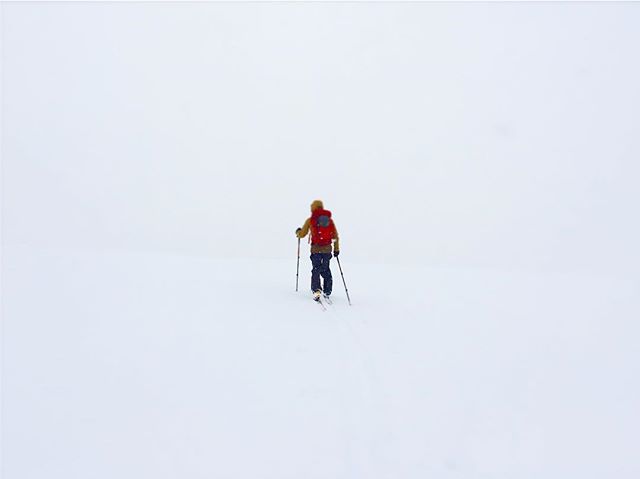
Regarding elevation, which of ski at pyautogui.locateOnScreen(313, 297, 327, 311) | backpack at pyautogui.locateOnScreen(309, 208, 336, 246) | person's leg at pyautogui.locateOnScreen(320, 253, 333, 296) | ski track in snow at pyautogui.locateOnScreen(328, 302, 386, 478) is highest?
backpack at pyautogui.locateOnScreen(309, 208, 336, 246)

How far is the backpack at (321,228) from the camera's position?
1151 cm

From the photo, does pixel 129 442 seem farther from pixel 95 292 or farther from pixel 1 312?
pixel 95 292

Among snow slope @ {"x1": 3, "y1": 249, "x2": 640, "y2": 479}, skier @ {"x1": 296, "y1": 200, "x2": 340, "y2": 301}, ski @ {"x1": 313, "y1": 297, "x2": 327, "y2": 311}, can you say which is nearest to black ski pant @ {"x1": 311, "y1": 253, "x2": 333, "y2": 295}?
skier @ {"x1": 296, "y1": 200, "x2": 340, "y2": 301}

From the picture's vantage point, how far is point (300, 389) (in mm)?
5988

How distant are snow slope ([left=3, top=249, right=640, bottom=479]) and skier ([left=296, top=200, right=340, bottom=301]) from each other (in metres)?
0.78

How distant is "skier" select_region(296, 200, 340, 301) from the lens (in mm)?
11531

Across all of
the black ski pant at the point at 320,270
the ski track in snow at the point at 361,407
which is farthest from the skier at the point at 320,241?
the ski track in snow at the point at 361,407

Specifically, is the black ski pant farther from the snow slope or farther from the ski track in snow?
the ski track in snow

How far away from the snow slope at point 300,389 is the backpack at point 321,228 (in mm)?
1476

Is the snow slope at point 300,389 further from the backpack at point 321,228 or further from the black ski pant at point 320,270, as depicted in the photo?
the backpack at point 321,228

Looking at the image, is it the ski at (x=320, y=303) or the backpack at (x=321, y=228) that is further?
the backpack at (x=321, y=228)

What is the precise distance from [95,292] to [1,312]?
7.54 feet

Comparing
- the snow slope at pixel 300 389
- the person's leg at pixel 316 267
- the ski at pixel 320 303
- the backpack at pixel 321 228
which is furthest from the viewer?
the person's leg at pixel 316 267

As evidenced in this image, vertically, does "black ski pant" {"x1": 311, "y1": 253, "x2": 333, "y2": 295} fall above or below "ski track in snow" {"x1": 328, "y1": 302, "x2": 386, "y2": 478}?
above
